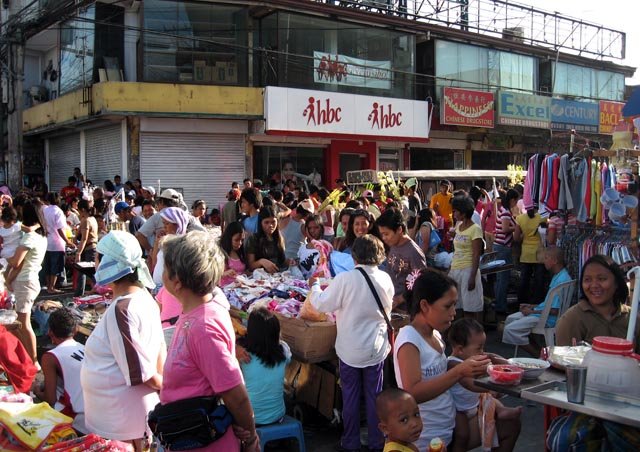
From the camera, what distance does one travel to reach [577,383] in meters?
2.55

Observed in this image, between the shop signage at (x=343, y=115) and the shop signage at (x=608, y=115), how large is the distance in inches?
409

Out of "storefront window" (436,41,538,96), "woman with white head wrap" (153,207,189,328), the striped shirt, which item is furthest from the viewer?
"storefront window" (436,41,538,96)

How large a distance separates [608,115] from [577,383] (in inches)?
1113

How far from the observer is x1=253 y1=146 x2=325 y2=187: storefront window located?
19.3m

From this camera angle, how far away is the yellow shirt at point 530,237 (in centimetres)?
872

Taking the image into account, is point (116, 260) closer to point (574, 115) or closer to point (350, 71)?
point (350, 71)

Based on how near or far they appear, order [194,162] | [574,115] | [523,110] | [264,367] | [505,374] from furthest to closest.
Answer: [574,115]
[523,110]
[194,162]
[264,367]
[505,374]

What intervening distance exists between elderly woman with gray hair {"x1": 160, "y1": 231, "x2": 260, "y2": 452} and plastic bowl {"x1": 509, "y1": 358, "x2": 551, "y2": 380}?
1.36 m

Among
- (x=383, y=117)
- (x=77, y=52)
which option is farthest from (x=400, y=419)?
(x=77, y=52)

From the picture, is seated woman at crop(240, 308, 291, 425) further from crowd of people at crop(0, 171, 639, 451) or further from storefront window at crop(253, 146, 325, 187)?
storefront window at crop(253, 146, 325, 187)

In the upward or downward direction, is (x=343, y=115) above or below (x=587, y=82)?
below

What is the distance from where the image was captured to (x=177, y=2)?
17.2 m

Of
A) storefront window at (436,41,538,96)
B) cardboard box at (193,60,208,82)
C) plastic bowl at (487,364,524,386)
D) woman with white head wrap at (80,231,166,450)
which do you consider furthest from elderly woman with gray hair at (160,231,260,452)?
storefront window at (436,41,538,96)

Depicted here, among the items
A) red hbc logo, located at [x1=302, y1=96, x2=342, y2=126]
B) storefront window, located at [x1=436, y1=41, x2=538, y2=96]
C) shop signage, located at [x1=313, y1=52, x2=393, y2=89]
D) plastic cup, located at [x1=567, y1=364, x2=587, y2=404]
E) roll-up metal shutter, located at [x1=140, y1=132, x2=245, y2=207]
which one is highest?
storefront window, located at [x1=436, y1=41, x2=538, y2=96]
